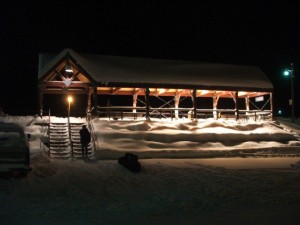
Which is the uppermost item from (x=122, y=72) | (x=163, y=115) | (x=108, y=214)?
(x=122, y=72)

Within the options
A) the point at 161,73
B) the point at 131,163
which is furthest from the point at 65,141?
the point at 161,73

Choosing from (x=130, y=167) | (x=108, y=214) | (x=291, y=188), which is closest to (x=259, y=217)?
(x=108, y=214)

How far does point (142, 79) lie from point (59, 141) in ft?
34.2

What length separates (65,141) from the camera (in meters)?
22.5

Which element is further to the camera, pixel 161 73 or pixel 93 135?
pixel 161 73

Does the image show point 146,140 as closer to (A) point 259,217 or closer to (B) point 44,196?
(B) point 44,196

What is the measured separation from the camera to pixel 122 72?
3170 cm

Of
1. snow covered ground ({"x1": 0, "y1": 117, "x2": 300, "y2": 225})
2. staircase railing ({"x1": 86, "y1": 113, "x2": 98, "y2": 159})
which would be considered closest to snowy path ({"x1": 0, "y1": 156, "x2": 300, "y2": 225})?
snow covered ground ({"x1": 0, "y1": 117, "x2": 300, "y2": 225})

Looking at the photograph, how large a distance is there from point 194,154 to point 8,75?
5242 cm

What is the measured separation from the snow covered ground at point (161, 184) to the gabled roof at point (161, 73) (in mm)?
5390

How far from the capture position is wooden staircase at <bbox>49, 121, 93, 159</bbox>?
67.8 ft

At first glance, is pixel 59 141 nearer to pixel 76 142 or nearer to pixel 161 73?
pixel 76 142

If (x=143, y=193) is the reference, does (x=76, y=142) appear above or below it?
above

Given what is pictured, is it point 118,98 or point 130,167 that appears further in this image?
point 118,98
